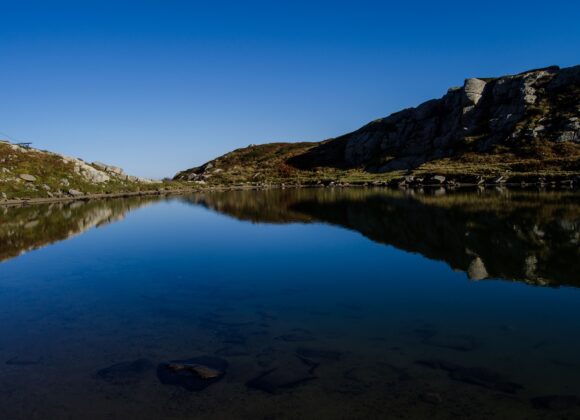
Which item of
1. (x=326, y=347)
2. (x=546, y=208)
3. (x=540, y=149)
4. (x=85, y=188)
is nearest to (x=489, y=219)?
(x=546, y=208)

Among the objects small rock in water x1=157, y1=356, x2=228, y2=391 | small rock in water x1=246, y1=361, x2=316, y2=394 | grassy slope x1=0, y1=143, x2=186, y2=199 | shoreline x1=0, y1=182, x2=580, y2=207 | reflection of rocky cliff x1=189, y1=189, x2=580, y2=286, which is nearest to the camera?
small rock in water x1=246, y1=361, x2=316, y2=394

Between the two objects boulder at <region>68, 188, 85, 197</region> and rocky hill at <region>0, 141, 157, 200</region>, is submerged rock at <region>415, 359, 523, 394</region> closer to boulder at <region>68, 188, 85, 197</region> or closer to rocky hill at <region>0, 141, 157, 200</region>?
rocky hill at <region>0, 141, 157, 200</region>

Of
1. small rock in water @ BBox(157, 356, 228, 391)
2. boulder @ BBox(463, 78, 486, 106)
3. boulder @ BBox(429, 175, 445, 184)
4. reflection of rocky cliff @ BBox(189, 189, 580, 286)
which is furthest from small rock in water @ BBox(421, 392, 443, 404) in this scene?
boulder @ BBox(463, 78, 486, 106)

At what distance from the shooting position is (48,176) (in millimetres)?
87375

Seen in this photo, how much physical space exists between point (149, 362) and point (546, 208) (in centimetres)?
4162

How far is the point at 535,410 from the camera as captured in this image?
862 centimetres

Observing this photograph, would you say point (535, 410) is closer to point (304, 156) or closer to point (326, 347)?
point (326, 347)

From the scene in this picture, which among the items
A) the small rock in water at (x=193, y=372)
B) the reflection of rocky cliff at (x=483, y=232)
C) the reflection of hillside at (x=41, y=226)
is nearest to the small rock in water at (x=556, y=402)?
the small rock in water at (x=193, y=372)

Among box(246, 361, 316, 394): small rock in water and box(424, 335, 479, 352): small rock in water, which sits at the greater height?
box(246, 361, 316, 394): small rock in water

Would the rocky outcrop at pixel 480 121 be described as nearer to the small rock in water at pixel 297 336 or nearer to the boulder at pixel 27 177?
the boulder at pixel 27 177

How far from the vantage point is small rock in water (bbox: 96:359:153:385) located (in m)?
10.7

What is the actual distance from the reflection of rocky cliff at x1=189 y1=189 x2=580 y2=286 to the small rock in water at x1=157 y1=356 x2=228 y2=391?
42.3ft

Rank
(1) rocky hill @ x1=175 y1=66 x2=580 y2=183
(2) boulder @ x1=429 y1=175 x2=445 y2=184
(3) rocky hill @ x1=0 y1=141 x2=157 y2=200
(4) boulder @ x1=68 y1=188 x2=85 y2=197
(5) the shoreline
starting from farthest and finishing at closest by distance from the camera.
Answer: (1) rocky hill @ x1=175 y1=66 x2=580 y2=183, (2) boulder @ x1=429 y1=175 x2=445 y2=184, (4) boulder @ x1=68 y1=188 x2=85 y2=197, (3) rocky hill @ x1=0 y1=141 x2=157 y2=200, (5) the shoreline

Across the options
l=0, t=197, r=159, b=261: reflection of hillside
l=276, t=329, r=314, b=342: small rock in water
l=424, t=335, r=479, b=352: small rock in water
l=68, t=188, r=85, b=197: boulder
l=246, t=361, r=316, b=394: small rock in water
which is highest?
l=68, t=188, r=85, b=197: boulder
